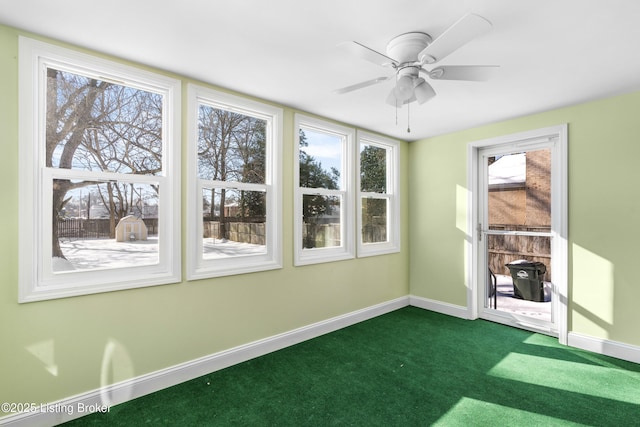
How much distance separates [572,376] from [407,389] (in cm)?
141

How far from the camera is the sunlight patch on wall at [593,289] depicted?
9.89 feet

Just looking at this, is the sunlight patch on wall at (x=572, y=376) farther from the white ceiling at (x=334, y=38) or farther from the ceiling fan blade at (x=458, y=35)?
the ceiling fan blade at (x=458, y=35)

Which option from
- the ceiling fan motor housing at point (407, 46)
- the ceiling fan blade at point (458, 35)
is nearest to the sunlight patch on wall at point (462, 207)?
the ceiling fan motor housing at point (407, 46)

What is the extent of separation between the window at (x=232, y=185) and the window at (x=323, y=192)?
0.99 feet

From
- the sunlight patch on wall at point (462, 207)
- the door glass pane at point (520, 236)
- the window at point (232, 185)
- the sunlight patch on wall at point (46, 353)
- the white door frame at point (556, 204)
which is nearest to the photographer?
the sunlight patch on wall at point (46, 353)

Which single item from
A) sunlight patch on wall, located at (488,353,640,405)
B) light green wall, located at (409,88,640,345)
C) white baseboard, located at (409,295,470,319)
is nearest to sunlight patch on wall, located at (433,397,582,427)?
sunlight patch on wall, located at (488,353,640,405)

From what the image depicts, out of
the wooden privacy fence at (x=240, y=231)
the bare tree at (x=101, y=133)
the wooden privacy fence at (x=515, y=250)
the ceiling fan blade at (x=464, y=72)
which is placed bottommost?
the wooden privacy fence at (x=515, y=250)

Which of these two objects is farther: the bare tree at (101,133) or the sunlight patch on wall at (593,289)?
the sunlight patch on wall at (593,289)

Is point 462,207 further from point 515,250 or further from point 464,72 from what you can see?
point 464,72

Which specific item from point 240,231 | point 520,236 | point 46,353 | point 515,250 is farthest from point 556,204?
point 46,353

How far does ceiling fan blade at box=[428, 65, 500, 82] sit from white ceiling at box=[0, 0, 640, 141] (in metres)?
0.23

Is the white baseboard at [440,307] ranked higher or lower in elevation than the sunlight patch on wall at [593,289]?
lower

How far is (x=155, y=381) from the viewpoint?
2410mm

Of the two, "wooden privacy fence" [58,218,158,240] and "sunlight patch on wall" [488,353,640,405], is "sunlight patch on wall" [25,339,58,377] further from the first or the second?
"sunlight patch on wall" [488,353,640,405]
